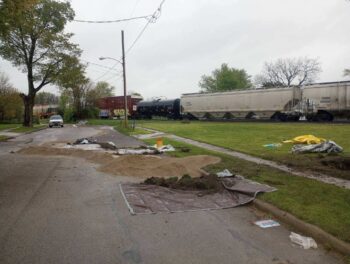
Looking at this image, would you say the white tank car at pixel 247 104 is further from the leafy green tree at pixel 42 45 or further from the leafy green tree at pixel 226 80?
the leafy green tree at pixel 226 80

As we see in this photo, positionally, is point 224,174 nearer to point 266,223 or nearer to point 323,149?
point 266,223

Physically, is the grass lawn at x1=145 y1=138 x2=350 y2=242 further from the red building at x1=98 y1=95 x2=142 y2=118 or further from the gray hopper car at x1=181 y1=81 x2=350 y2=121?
the red building at x1=98 y1=95 x2=142 y2=118

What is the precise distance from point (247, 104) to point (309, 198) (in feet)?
131

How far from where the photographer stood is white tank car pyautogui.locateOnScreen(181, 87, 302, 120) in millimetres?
42312

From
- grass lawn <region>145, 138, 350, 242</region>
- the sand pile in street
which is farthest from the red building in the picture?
grass lawn <region>145, 138, 350, 242</region>

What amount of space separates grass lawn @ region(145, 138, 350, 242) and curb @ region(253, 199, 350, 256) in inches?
3.9

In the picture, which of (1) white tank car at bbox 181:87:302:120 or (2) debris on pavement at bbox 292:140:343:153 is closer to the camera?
(2) debris on pavement at bbox 292:140:343:153

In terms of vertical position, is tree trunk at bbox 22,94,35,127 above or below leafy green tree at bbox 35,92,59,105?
below

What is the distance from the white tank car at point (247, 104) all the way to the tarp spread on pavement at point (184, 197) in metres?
33.9

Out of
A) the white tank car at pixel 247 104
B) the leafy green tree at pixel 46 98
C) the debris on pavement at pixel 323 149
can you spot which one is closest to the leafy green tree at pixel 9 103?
the white tank car at pixel 247 104

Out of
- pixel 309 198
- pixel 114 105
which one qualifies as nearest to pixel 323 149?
pixel 309 198

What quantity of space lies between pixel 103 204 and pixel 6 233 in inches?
90.1

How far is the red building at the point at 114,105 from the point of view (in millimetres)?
73312

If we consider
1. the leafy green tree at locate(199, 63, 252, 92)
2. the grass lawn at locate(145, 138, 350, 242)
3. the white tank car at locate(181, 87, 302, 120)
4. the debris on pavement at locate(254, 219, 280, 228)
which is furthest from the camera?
the leafy green tree at locate(199, 63, 252, 92)
